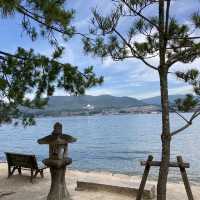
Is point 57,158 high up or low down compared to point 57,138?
down

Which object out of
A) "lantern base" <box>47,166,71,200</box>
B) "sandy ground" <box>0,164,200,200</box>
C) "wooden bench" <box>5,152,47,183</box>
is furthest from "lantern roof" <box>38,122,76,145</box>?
"wooden bench" <box>5,152,47,183</box>

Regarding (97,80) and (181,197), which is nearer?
(97,80)

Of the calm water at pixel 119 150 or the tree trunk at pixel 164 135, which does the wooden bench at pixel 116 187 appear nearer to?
the tree trunk at pixel 164 135

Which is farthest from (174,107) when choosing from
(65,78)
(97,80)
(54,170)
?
(54,170)

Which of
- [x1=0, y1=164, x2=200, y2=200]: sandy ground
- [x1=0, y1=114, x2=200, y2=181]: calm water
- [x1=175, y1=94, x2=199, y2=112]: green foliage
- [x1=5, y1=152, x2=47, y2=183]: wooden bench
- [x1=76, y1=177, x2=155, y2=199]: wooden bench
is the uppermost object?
[x1=175, y1=94, x2=199, y2=112]: green foliage

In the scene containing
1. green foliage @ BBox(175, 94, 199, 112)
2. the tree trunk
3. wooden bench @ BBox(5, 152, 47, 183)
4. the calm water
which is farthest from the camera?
the calm water

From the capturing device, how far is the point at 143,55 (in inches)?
320

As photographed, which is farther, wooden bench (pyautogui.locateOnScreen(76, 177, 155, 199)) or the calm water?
the calm water

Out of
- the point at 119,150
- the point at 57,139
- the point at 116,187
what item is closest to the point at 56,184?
the point at 57,139

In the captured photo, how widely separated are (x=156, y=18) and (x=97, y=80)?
194 cm

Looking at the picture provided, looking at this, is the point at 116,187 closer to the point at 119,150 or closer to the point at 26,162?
the point at 26,162

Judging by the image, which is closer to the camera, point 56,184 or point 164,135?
point 164,135

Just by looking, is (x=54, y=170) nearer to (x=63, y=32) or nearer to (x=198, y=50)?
(x=63, y=32)

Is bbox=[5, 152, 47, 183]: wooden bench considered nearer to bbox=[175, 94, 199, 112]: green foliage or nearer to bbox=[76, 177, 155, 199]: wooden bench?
bbox=[76, 177, 155, 199]: wooden bench
